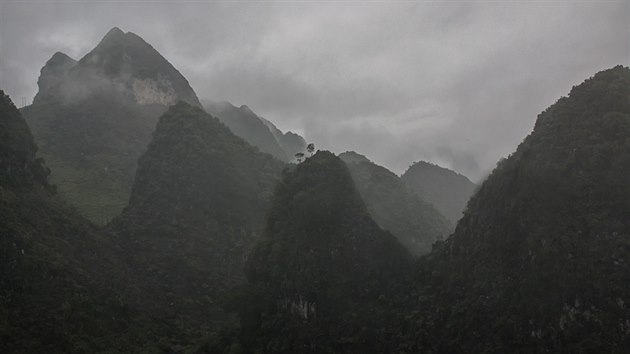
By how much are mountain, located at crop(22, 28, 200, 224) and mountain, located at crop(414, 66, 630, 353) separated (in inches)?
2339

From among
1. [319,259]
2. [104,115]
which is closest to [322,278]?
[319,259]

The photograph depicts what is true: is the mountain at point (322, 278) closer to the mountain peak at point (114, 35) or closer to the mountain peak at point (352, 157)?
the mountain peak at point (352, 157)

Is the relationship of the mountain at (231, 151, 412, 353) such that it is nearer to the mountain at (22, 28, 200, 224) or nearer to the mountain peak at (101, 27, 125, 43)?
the mountain at (22, 28, 200, 224)

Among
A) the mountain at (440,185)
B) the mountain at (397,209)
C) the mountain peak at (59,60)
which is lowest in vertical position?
the mountain at (397,209)

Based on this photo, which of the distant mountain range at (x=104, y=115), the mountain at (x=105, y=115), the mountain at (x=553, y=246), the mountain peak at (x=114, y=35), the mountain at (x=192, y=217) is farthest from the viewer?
the mountain peak at (x=114, y=35)

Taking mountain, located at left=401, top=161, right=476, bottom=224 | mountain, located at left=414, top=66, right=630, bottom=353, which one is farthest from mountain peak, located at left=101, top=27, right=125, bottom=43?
mountain, located at left=414, top=66, right=630, bottom=353

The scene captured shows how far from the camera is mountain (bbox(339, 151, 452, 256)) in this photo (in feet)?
313

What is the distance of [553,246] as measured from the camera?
3469 centimetres

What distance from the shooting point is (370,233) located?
4969 centimetres

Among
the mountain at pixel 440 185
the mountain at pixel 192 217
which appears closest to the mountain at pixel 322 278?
the mountain at pixel 192 217

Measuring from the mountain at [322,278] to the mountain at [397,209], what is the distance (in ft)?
130

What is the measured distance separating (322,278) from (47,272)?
2416cm

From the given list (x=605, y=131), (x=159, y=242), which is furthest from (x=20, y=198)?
(x=605, y=131)

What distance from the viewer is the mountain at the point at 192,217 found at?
188 feet
